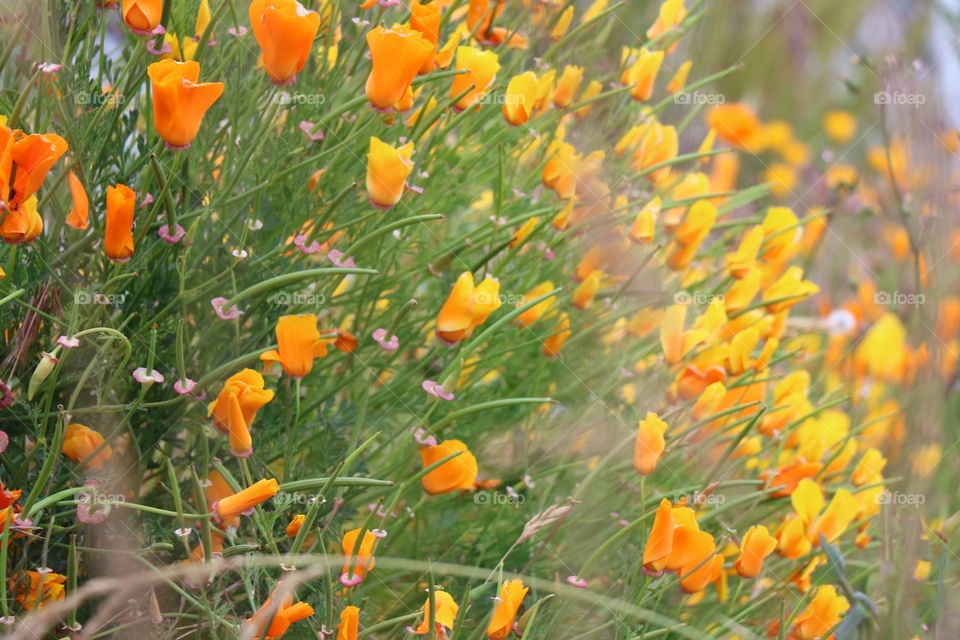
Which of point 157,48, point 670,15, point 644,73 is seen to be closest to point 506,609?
point 157,48

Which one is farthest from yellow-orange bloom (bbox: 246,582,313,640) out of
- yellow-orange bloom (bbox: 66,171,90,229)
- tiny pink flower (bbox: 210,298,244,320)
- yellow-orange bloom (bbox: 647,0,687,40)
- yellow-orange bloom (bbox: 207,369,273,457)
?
yellow-orange bloom (bbox: 647,0,687,40)

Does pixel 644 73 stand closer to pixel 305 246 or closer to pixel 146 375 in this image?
pixel 305 246

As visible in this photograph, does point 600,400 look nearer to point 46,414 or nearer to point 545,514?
point 545,514

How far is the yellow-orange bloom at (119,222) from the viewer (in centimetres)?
77

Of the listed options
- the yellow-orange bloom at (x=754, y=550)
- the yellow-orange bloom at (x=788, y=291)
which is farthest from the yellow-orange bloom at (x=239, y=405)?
the yellow-orange bloom at (x=788, y=291)

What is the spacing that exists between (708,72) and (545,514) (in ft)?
4.51

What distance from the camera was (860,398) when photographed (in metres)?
1.66

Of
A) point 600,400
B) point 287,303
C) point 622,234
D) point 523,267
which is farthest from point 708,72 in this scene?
point 287,303

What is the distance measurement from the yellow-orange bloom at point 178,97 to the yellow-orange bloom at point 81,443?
0.81 feet

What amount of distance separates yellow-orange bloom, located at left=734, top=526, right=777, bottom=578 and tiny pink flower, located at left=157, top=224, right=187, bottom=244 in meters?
0.57

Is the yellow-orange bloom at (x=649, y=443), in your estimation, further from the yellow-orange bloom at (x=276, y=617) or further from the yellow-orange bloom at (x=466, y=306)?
the yellow-orange bloom at (x=276, y=617)

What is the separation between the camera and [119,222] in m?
0.78

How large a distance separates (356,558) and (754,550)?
1.22 ft

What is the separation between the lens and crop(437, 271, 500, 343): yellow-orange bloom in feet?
2.89
